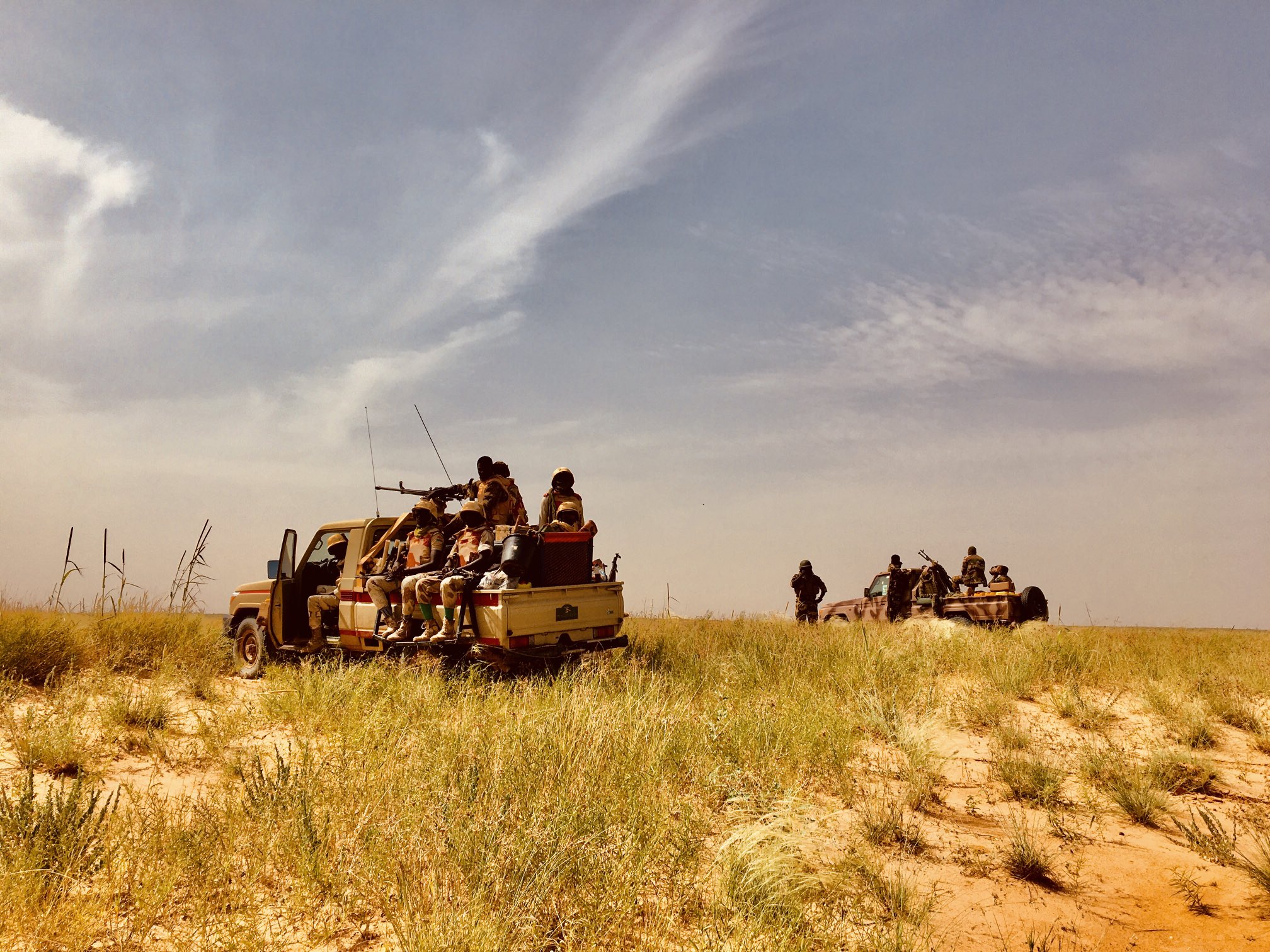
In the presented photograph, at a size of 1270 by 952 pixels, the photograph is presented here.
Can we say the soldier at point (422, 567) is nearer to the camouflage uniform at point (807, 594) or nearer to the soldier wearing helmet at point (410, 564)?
the soldier wearing helmet at point (410, 564)

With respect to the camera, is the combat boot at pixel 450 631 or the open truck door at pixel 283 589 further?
the open truck door at pixel 283 589

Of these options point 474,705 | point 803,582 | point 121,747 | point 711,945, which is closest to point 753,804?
point 711,945

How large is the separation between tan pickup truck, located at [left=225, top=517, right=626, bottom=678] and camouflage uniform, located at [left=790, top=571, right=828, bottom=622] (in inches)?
356

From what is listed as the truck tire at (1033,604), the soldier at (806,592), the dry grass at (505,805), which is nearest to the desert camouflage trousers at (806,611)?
the soldier at (806,592)

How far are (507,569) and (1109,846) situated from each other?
608cm

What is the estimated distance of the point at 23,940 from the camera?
10.1 feet

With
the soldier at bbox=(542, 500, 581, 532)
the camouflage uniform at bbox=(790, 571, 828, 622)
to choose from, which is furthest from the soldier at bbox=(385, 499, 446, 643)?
the camouflage uniform at bbox=(790, 571, 828, 622)

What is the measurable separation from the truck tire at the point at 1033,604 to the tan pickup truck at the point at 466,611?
990cm

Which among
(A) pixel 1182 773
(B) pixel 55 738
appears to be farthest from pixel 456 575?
(A) pixel 1182 773

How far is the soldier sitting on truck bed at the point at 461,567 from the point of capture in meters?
8.52

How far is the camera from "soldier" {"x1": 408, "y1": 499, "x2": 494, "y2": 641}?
27.9 feet

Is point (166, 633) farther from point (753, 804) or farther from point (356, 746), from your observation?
point (753, 804)

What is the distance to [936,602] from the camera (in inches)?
669

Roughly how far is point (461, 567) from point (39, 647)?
16.4ft
